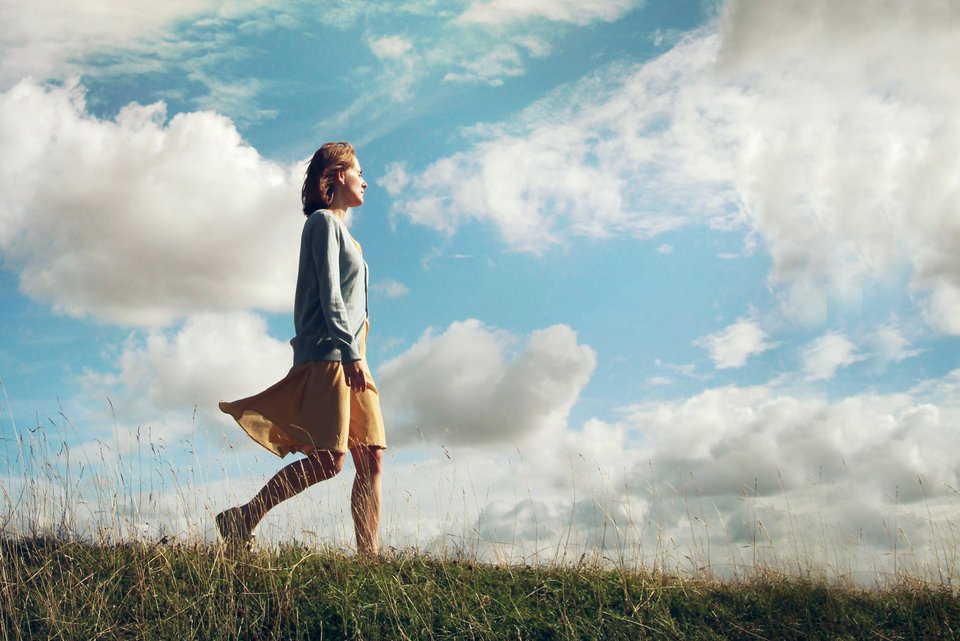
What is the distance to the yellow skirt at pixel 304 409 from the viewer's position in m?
5.50

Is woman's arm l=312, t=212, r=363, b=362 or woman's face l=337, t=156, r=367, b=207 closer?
woman's arm l=312, t=212, r=363, b=362

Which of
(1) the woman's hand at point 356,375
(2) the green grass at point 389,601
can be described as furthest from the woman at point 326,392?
(2) the green grass at point 389,601

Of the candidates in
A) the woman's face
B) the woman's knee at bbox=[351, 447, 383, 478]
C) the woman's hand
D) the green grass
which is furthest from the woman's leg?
the woman's face

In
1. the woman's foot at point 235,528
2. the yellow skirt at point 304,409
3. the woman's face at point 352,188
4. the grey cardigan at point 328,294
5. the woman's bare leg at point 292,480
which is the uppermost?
the woman's face at point 352,188

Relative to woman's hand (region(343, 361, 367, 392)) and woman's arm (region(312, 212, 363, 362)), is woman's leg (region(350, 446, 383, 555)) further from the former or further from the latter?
woman's arm (region(312, 212, 363, 362))

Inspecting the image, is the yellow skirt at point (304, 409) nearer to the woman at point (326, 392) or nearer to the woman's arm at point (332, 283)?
the woman at point (326, 392)

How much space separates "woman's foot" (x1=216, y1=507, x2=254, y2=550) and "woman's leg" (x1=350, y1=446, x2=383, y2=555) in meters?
0.74

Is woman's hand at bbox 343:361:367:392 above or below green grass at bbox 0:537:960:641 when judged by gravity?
above

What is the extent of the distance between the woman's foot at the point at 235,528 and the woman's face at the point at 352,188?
2.40 meters

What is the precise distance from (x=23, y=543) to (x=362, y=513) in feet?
9.54

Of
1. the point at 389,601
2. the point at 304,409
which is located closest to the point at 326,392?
the point at 304,409

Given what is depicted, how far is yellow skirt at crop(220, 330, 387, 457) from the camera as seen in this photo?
217 inches

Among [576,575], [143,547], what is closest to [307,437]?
[143,547]

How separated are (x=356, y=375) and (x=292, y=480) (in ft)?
2.83
